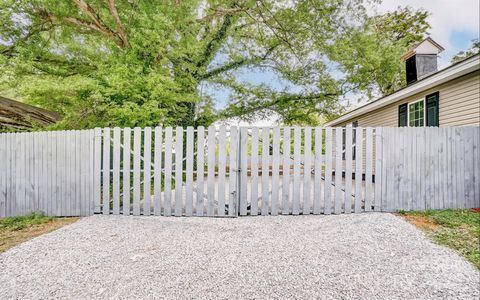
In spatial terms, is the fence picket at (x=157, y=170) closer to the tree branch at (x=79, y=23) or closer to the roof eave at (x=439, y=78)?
the tree branch at (x=79, y=23)

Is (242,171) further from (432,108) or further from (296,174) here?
(432,108)

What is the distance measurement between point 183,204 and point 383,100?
350 inches

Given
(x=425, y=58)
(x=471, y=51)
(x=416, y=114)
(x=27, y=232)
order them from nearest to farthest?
1. (x=27, y=232)
2. (x=416, y=114)
3. (x=425, y=58)
4. (x=471, y=51)

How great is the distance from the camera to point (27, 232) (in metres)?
4.36

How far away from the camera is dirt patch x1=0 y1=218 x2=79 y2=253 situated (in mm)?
3826

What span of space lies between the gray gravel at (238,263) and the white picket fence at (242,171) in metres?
0.78

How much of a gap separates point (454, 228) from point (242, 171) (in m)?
3.74

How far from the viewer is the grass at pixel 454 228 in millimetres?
3492

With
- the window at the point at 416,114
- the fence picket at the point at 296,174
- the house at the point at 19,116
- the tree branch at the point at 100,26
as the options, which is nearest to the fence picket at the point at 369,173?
the fence picket at the point at 296,174

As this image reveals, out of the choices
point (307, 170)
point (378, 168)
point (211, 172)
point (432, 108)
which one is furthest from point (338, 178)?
point (432, 108)

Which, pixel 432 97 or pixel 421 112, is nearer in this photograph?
pixel 432 97

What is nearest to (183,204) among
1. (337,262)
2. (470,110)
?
(337,262)

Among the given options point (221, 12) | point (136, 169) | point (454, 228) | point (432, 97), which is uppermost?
point (221, 12)

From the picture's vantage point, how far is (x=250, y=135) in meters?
5.30
